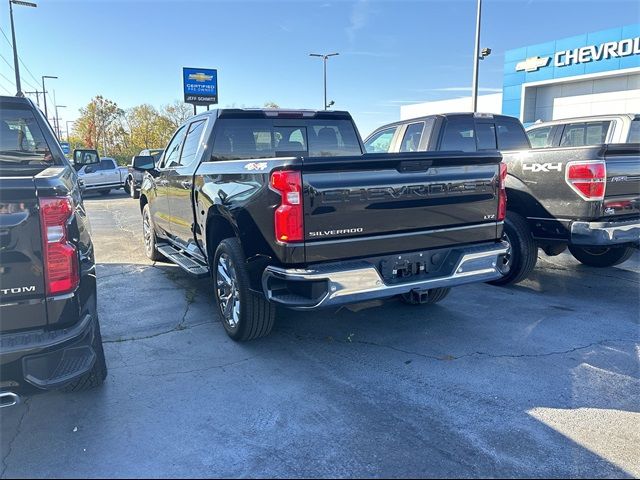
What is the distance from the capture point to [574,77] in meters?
26.4

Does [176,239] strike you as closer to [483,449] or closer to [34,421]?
[34,421]

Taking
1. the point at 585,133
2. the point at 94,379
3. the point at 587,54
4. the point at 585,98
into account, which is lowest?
the point at 94,379

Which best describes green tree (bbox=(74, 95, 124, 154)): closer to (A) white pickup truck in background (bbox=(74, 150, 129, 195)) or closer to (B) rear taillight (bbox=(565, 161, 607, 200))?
(A) white pickup truck in background (bbox=(74, 150, 129, 195))

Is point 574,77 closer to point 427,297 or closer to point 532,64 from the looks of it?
point 532,64

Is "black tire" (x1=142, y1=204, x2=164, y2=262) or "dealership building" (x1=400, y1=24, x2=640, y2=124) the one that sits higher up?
"dealership building" (x1=400, y1=24, x2=640, y2=124)

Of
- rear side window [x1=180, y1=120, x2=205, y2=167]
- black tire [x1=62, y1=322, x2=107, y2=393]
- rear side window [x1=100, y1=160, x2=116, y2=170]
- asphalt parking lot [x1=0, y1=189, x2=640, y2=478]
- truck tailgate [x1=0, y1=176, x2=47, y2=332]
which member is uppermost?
rear side window [x1=180, y1=120, x2=205, y2=167]

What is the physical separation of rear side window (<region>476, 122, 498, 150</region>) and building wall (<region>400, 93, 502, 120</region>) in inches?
941

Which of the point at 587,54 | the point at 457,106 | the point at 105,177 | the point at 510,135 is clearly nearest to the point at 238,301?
the point at 510,135

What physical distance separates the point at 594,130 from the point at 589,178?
4.12m

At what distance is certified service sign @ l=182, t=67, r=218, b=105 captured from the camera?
2434 centimetres

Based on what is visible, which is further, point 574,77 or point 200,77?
point 574,77

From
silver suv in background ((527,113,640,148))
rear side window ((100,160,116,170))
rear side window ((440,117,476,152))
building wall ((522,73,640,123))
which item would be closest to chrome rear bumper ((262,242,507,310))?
rear side window ((440,117,476,152))

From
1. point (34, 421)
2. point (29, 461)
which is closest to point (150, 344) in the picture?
point (34, 421)

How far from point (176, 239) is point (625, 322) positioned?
16.4 feet
